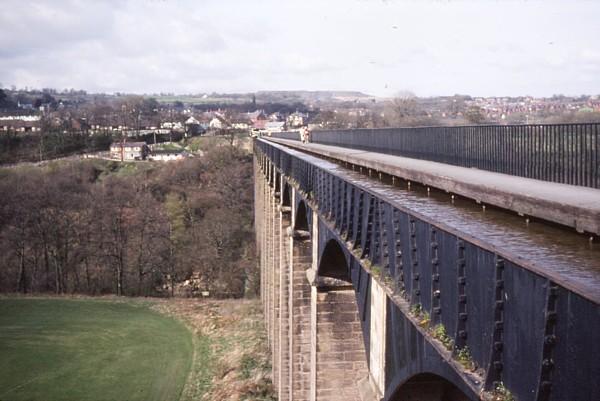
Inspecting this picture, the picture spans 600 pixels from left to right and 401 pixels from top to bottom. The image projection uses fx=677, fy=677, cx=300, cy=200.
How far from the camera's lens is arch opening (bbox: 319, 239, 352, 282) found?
29.7 feet

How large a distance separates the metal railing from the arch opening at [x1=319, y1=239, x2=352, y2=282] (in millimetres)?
2508

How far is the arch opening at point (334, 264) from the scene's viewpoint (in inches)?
356

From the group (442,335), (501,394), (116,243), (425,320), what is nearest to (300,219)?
(425,320)

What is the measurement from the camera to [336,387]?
10336mm

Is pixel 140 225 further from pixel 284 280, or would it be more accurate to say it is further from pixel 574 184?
pixel 574 184

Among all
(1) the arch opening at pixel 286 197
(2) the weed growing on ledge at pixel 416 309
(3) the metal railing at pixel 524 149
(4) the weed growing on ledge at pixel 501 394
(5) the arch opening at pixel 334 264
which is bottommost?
(5) the arch opening at pixel 334 264

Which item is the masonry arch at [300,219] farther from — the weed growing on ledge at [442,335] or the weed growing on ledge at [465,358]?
the weed growing on ledge at [465,358]

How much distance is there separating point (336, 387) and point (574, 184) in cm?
488

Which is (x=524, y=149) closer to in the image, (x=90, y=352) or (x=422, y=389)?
(x=422, y=389)

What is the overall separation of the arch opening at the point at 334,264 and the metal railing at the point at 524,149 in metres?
2.51

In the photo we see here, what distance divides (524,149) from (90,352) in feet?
82.1

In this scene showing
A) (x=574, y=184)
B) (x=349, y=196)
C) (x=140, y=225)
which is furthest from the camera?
(x=140, y=225)

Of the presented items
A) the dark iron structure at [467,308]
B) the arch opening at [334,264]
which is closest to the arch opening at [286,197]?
the arch opening at [334,264]

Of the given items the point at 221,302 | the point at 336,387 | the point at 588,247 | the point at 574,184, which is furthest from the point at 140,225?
the point at 588,247
